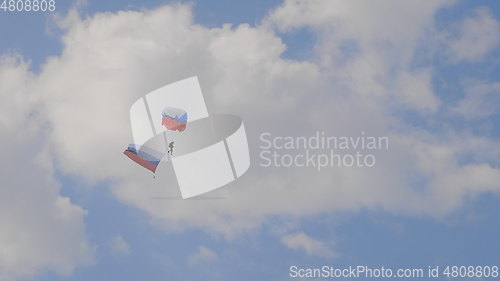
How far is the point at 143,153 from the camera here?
7281cm

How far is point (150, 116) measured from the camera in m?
73.2

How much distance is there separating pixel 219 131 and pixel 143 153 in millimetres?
6210

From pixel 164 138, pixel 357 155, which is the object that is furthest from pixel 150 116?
pixel 357 155

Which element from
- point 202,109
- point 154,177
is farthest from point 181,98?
point 154,177

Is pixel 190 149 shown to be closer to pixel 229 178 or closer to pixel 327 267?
pixel 229 178

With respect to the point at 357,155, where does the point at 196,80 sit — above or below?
above

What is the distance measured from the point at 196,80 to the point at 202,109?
237 cm

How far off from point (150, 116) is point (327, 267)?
18.1 meters

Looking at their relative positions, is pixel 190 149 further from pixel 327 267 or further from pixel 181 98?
pixel 327 267

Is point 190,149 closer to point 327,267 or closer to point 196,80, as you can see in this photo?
point 196,80

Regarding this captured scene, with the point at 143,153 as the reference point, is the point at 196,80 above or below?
above

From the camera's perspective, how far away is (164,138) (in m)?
73.6

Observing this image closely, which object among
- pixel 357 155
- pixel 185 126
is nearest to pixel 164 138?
pixel 185 126

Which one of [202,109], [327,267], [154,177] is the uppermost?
[202,109]
